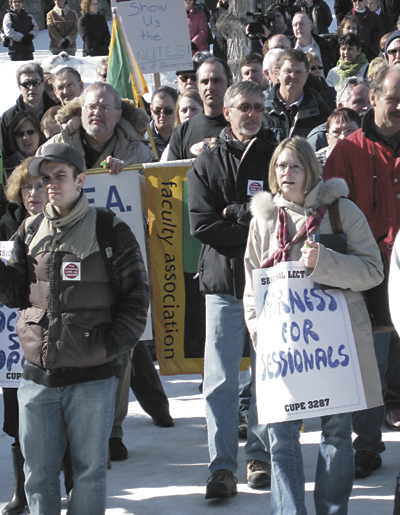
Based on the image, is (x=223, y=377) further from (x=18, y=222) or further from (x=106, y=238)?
(x=18, y=222)

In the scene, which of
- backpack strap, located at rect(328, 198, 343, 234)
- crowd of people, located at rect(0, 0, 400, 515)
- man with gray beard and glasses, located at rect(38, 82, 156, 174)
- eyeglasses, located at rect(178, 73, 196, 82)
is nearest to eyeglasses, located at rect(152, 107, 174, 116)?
crowd of people, located at rect(0, 0, 400, 515)

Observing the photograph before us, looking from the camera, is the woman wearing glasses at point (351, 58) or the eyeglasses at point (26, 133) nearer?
the eyeglasses at point (26, 133)

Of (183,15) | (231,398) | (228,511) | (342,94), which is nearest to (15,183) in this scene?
(231,398)

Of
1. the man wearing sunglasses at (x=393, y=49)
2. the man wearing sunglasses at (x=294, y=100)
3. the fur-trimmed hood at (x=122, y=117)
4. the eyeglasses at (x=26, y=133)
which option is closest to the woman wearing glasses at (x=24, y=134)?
the eyeglasses at (x=26, y=133)

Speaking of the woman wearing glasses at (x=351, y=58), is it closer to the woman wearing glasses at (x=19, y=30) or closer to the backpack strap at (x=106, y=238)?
the backpack strap at (x=106, y=238)

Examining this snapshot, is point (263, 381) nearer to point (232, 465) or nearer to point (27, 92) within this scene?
point (232, 465)

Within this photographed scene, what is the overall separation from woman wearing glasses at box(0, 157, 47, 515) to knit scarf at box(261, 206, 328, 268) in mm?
1376

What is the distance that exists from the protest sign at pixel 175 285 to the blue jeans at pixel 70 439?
83.0 inches

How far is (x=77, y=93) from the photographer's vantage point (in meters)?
7.41

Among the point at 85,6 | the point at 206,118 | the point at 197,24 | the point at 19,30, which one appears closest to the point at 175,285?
the point at 206,118

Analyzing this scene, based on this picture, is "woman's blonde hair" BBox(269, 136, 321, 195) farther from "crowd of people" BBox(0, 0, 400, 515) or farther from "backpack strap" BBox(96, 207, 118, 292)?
"backpack strap" BBox(96, 207, 118, 292)

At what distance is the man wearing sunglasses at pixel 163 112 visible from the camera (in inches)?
288

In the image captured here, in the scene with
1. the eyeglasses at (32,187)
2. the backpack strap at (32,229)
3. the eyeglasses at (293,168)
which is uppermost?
the eyeglasses at (32,187)

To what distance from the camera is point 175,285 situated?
5613 millimetres
